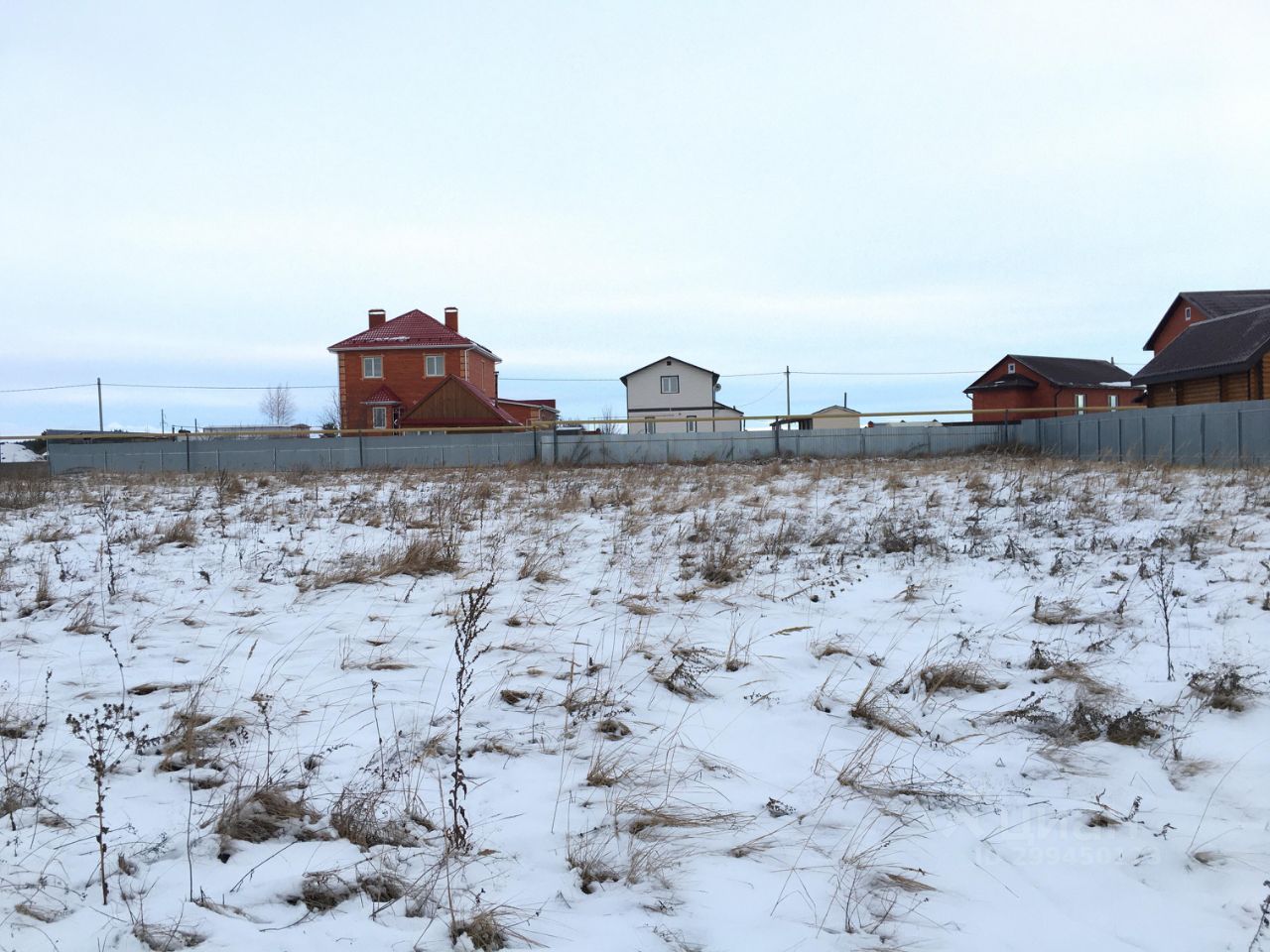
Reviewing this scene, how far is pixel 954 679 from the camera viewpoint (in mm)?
3914

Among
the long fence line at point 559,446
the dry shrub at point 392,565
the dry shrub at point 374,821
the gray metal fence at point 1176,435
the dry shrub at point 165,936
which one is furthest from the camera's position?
the long fence line at point 559,446

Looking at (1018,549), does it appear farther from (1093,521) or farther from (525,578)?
(525,578)

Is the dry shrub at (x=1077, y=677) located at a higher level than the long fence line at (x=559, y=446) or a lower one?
lower

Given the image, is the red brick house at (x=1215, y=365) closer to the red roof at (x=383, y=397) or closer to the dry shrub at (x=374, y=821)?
the dry shrub at (x=374, y=821)

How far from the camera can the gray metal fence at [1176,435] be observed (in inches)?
662

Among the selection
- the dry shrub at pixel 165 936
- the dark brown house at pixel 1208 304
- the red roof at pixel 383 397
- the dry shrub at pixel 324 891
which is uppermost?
the dark brown house at pixel 1208 304

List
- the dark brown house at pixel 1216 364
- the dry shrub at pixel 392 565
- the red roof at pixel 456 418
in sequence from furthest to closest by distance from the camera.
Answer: the red roof at pixel 456 418
the dark brown house at pixel 1216 364
the dry shrub at pixel 392 565

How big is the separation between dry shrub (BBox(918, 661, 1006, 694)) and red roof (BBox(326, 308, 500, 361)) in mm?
39218

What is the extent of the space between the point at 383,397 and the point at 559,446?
62.6 feet

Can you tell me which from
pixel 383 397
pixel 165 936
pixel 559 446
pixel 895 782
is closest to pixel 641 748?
pixel 895 782

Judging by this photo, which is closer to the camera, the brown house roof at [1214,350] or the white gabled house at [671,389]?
the brown house roof at [1214,350]

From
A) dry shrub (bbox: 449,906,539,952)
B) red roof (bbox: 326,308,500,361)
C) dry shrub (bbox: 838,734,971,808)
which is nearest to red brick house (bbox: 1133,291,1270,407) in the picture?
dry shrub (bbox: 838,734,971,808)

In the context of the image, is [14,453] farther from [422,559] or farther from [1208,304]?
[1208,304]

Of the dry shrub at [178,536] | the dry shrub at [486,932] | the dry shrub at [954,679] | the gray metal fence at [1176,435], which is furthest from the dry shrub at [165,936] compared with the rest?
the gray metal fence at [1176,435]
